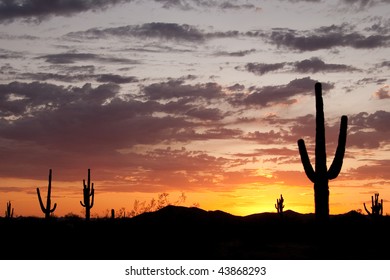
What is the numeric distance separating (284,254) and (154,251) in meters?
5.10

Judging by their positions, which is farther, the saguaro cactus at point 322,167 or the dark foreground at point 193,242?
the dark foreground at point 193,242

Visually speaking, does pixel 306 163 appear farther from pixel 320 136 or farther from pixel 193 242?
pixel 193 242

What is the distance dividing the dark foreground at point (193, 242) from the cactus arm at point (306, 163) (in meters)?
1.53

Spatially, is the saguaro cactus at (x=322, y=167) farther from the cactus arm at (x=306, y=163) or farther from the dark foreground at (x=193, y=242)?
the dark foreground at (x=193, y=242)

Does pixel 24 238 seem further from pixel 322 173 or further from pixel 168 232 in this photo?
pixel 322 173

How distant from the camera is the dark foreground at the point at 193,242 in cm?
2098

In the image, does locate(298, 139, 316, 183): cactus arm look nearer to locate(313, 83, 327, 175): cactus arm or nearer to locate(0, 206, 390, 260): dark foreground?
locate(313, 83, 327, 175): cactus arm

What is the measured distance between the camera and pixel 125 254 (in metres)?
21.8

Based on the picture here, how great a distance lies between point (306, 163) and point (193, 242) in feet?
32.7

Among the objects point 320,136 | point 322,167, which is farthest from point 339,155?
point 320,136

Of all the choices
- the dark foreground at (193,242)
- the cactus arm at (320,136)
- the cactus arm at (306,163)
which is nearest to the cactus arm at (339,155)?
the cactus arm at (320,136)

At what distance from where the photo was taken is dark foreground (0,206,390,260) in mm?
20984

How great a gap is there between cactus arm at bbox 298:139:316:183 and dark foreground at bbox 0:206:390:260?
1.53 metres
